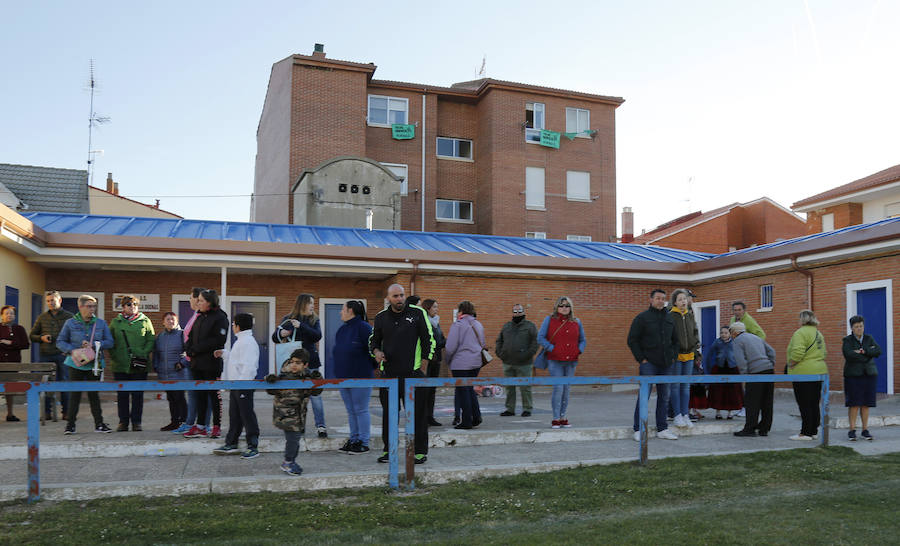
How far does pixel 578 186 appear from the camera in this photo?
3591 cm

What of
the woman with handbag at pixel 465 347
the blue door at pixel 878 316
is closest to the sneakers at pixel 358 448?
the woman with handbag at pixel 465 347

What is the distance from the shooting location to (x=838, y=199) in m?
31.4

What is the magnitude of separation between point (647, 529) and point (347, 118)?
95.0ft

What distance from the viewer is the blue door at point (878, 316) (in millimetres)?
13797

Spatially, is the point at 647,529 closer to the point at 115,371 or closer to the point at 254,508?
the point at 254,508

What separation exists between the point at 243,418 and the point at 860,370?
7421mm

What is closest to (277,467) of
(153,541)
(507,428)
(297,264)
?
(153,541)

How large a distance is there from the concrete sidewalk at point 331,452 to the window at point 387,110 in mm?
24388

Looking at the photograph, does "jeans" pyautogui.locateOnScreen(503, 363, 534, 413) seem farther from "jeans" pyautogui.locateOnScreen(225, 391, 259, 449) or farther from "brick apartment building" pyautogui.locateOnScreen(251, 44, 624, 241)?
"brick apartment building" pyautogui.locateOnScreen(251, 44, 624, 241)

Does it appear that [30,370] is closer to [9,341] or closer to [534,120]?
[9,341]

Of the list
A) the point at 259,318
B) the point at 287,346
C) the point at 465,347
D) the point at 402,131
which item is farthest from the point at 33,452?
the point at 402,131

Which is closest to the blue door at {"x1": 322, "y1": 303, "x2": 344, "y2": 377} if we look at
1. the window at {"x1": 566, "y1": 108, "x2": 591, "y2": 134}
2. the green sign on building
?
the green sign on building

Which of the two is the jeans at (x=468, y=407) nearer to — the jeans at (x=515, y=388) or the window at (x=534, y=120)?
the jeans at (x=515, y=388)

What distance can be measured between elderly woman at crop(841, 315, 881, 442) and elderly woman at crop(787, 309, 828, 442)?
0.49 m
